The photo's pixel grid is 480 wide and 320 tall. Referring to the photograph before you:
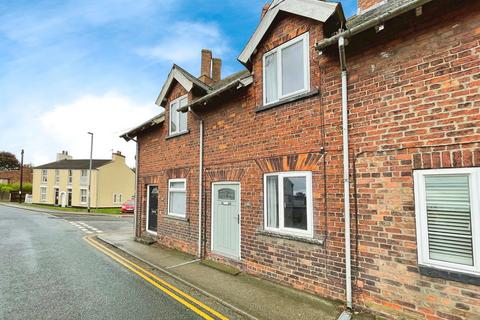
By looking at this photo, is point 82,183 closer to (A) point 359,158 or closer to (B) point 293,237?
(B) point 293,237

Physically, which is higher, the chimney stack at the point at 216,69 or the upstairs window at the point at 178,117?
the chimney stack at the point at 216,69

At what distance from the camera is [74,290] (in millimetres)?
6008

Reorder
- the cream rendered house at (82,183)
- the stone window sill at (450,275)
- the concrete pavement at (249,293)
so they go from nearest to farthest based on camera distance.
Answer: the stone window sill at (450,275) < the concrete pavement at (249,293) < the cream rendered house at (82,183)

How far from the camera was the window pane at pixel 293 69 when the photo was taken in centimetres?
625

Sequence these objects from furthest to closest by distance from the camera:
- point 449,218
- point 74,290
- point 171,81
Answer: point 171,81 → point 74,290 → point 449,218

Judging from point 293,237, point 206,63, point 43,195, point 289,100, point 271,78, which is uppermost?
point 206,63

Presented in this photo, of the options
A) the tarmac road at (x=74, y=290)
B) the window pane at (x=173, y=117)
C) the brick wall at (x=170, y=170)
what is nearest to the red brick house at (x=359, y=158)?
the brick wall at (x=170, y=170)

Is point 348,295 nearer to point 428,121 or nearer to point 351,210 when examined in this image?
point 351,210

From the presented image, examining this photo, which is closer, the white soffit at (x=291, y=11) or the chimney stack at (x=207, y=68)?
the white soffit at (x=291, y=11)

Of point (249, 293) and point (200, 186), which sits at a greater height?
point (200, 186)

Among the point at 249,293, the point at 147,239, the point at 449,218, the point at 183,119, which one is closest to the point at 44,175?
the point at 147,239

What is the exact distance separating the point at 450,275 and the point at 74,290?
7.16 meters

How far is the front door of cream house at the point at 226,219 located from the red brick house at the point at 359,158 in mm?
48

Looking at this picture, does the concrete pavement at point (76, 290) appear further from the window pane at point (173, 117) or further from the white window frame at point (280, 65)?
the window pane at point (173, 117)
